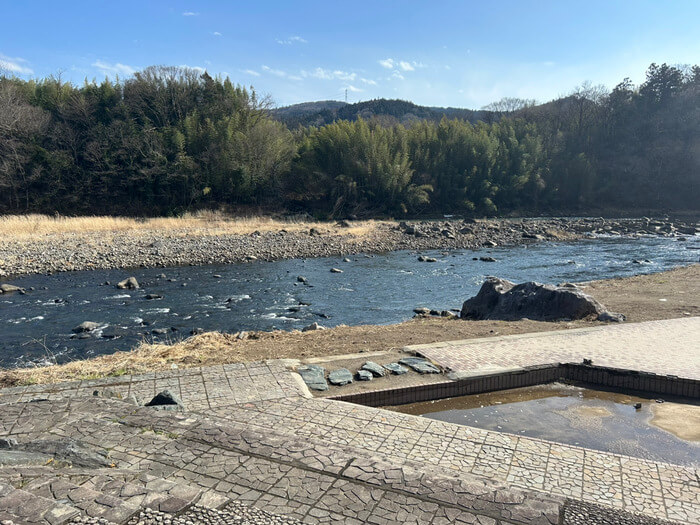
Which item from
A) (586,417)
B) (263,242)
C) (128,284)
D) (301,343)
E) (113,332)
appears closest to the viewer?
(586,417)

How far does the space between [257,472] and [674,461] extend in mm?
3578

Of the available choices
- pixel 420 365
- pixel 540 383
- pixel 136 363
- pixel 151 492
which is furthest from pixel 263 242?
pixel 151 492

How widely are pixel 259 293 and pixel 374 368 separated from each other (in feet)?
33.1

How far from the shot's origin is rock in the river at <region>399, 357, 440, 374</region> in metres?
6.08

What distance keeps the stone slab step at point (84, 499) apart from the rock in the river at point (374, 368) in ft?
11.3

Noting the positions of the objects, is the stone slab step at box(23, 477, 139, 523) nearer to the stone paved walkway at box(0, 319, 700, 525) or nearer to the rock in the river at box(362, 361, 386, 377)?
the stone paved walkway at box(0, 319, 700, 525)

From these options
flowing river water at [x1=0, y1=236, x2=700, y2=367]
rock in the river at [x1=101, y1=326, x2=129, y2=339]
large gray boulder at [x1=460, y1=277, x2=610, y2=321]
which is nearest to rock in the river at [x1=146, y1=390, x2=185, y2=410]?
flowing river water at [x1=0, y1=236, x2=700, y2=367]

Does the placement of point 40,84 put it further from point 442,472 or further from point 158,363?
point 442,472

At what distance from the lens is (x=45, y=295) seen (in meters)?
14.9

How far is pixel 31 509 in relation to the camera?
8.82 ft

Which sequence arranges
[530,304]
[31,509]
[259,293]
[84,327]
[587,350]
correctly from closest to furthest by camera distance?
[31,509] → [587,350] → [530,304] → [84,327] → [259,293]

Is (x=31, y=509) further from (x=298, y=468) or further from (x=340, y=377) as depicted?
(x=340, y=377)

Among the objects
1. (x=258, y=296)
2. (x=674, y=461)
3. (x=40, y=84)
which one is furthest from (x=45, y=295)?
(x=40, y=84)

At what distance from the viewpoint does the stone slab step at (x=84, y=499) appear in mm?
2791
